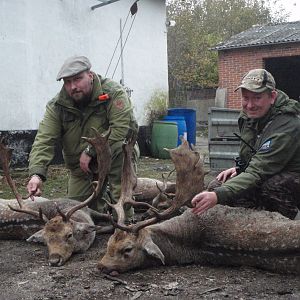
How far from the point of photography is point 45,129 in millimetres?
6980

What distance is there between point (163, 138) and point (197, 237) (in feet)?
34.9

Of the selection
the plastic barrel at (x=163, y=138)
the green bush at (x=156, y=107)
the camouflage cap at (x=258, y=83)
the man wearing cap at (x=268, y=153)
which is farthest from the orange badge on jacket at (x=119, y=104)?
the green bush at (x=156, y=107)

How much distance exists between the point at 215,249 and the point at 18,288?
1.78 meters

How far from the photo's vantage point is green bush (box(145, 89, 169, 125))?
56.9 feet

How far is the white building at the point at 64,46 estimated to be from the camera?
13.1 meters

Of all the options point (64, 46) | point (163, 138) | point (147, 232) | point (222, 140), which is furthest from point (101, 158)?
point (163, 138)

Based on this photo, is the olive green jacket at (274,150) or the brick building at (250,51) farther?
the brick building at (250,51)

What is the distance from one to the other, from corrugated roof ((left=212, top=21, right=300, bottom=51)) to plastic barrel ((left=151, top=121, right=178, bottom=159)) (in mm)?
7411

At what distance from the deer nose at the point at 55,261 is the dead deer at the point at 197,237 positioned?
1.47ft

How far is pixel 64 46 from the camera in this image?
1445 centimetres

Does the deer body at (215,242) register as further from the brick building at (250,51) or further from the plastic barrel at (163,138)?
the brick building at (250,51)

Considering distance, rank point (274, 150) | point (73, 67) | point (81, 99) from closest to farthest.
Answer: point (274, 150) < point (73, 67) < point (81, 99)

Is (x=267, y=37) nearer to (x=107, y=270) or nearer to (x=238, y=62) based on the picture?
(x=238, y=62)

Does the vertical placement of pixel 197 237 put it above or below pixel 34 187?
below
